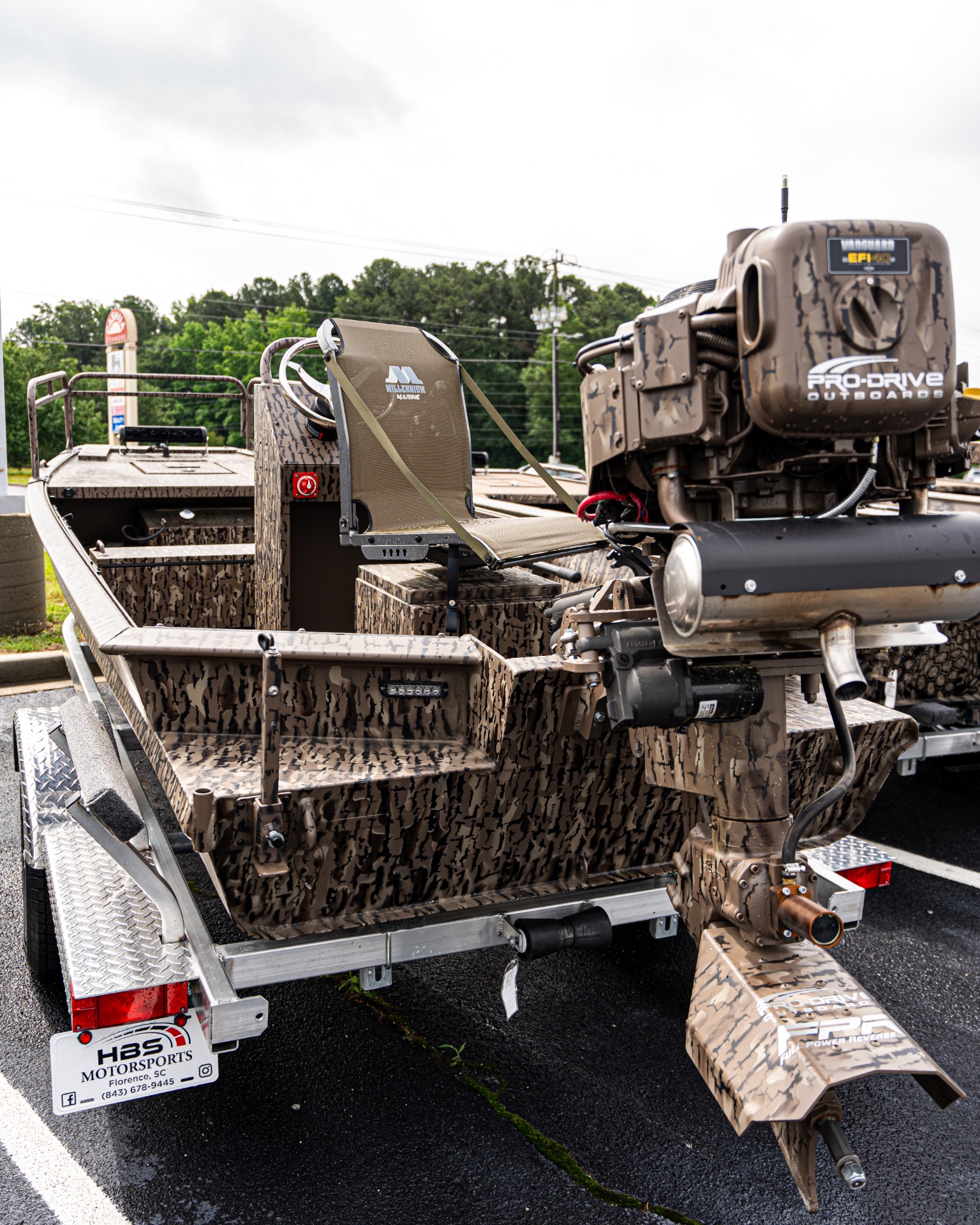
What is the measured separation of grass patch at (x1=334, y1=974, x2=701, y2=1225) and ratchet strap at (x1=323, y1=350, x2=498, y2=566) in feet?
4.58

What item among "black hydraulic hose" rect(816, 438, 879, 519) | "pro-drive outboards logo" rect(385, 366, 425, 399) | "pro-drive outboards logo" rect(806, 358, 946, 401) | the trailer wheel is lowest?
the trailer wheel

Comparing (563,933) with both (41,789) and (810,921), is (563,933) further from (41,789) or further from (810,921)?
(41,789)

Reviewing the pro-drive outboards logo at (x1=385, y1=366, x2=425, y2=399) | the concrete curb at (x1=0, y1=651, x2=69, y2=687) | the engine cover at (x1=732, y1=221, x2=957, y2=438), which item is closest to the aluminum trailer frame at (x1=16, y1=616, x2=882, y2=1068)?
the engine cover at (x1=732, y1=221, x2=957, y2=438)

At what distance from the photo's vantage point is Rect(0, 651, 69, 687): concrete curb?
287 inches

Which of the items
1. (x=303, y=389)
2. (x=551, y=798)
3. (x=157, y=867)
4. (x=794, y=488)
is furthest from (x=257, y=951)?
(x=303, y=389)

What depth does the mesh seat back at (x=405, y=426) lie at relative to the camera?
13.0ft

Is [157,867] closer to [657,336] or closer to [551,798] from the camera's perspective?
[551,798]

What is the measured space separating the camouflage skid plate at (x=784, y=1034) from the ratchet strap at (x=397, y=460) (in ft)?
5.45

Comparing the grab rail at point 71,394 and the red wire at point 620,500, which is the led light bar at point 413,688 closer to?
the red wire at point 620,500

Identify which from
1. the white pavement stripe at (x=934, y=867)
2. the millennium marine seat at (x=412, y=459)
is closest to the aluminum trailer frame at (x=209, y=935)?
the millennium marine seat at (x=412, y=459)

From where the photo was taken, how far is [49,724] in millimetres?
3613

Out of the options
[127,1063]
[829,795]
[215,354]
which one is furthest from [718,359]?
[215,354]

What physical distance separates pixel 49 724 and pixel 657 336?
2.64m

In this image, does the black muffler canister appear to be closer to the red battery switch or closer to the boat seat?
the boat seat
